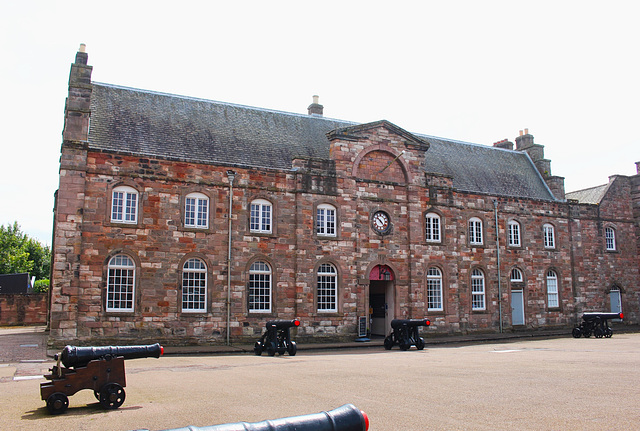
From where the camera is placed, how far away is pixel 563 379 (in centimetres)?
1123

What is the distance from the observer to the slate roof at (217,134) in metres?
22.2

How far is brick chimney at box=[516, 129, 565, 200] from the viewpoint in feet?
107

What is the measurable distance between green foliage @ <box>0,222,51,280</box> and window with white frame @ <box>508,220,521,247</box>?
43.0 meters

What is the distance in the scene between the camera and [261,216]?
2325cm

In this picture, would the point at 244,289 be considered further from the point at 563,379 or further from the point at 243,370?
the point at 563,379

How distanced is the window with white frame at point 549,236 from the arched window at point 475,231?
4.78 meters

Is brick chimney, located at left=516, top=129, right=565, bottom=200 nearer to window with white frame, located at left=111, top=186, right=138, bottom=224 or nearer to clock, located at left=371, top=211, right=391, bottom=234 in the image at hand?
clock, located at left=371, top=211, right=391, bottom=234

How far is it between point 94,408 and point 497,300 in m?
23.5

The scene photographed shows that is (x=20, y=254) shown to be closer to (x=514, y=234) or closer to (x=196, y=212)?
(x=196, y=212)

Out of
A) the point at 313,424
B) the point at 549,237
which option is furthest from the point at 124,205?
the point at 549,237

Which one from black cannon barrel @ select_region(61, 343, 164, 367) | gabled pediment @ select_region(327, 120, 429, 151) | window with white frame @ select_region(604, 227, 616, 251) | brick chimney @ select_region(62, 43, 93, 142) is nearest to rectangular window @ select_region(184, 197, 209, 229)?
brick chimney @ select_region(62, 43, 93, 142)

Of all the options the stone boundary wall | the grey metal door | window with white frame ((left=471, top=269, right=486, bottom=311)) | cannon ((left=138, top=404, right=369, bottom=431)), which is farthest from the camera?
the stone boundary wall

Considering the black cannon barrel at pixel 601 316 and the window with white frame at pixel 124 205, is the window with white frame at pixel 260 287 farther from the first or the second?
the black cannon barrel at pixel 601 316

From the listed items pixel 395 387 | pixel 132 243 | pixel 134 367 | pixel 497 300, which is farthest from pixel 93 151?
pixel 497 300
